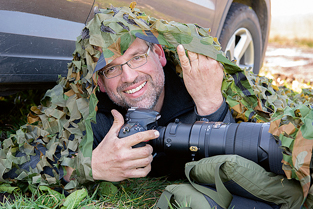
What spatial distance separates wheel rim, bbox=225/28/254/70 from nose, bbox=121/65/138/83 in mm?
1641

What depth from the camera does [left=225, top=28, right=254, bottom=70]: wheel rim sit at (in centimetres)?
345

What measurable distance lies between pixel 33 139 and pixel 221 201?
1.22 metres

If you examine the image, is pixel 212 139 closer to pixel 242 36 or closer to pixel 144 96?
pixel 144 96

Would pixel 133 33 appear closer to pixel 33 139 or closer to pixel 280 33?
pixel 33 139

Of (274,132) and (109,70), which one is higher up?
(274,132)

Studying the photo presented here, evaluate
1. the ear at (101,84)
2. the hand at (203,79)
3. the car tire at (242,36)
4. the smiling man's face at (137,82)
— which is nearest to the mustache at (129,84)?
the smiling man's face at (137,82)

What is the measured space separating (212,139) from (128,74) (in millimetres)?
671

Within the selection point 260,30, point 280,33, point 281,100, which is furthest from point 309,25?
point 281,100

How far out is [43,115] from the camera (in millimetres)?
2053

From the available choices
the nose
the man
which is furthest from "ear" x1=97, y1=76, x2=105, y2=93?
the nose

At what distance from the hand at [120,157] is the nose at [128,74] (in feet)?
0.97

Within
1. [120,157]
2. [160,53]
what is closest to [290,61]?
[160,53]

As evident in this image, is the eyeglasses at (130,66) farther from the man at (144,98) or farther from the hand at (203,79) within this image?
the hand at (203,79)

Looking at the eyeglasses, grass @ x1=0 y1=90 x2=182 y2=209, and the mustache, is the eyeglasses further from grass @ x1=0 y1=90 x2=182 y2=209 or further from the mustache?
grass @ x1=0 y1=90 x2=182 y2=209
